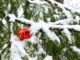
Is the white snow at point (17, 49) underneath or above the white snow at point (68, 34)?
underneath

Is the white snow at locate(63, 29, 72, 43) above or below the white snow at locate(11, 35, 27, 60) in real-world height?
above

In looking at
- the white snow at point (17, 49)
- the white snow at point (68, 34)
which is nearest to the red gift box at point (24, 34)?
the white snow at point (17, 49)

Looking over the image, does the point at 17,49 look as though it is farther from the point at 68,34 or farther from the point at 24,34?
the point at 68,34

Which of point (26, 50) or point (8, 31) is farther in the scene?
point (8, 31)

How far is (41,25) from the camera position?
1922 mm

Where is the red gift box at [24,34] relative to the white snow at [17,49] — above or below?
above

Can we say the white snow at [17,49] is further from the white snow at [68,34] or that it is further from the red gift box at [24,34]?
the white snow at [68,34]

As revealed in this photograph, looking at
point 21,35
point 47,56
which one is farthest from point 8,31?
point 47,56

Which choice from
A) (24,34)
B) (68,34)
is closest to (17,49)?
(24,34)

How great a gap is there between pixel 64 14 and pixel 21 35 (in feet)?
1.91

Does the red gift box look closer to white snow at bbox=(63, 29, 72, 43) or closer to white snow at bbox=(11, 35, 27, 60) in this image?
white snow at bbox=(11, 35, 27, 60)

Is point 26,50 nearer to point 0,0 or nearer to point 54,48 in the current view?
point 54,48

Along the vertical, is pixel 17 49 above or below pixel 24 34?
below

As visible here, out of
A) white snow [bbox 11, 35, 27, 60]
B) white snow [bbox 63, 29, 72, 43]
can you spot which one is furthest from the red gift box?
white snow [bbox 63, 29, 72, 43]
